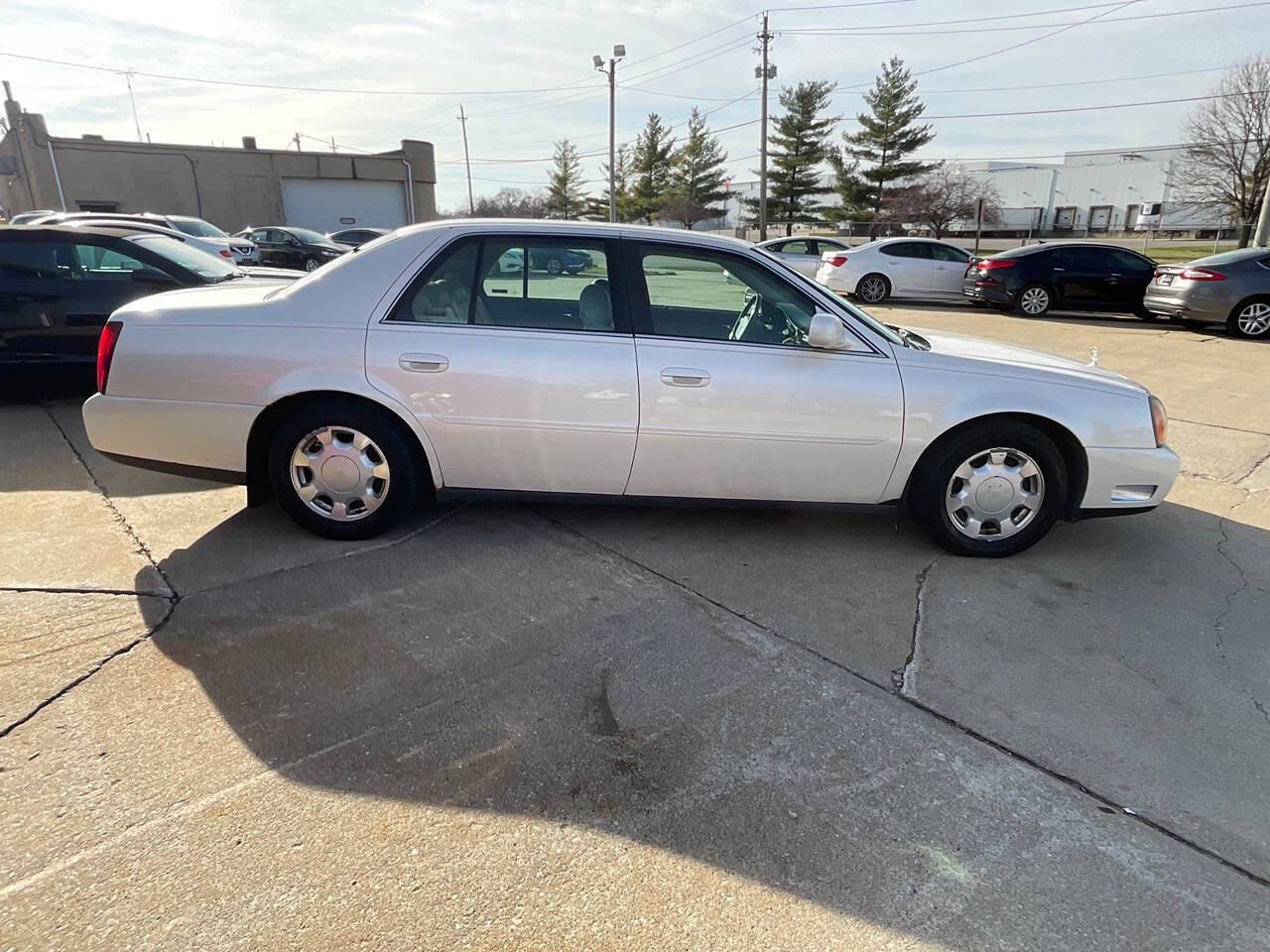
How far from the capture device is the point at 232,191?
3591cm

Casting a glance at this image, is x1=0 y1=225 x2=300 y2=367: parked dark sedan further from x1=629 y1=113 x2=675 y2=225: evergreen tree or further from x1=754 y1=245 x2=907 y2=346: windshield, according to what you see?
x1=629 y1=113 x2=675 y2=225: evergreen tree

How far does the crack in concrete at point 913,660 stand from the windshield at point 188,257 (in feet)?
21.8

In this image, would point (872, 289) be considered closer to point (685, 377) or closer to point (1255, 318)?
point (1255, 318)

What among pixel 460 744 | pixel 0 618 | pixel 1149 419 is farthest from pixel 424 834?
pixel 1149 419

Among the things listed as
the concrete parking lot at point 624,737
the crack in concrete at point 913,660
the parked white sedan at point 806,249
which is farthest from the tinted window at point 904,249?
the crack in concrete at point 913,660

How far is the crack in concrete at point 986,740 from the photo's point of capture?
6.87 ft

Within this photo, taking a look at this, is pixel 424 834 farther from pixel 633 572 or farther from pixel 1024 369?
pixel 1024 369

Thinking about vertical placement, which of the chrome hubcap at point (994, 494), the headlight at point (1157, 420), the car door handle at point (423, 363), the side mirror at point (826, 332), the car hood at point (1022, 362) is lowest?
the chrome hubcap at point (994, 494)

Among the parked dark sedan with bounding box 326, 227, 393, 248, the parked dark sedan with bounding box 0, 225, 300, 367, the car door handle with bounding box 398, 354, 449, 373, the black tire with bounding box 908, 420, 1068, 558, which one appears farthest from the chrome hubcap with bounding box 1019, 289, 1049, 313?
the parked dark sedan with bounding box 326, 227, 393, 248

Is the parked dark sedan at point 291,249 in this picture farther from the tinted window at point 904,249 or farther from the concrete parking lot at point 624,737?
the concrete parking lot at point 624,737

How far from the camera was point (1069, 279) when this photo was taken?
13.9 metres

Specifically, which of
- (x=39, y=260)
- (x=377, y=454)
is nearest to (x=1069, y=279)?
(x=377, y=454)

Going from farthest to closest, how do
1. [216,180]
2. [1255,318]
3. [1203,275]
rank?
[216,180]
[1203,275]
[1255,318]

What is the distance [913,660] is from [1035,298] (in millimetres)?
13521
